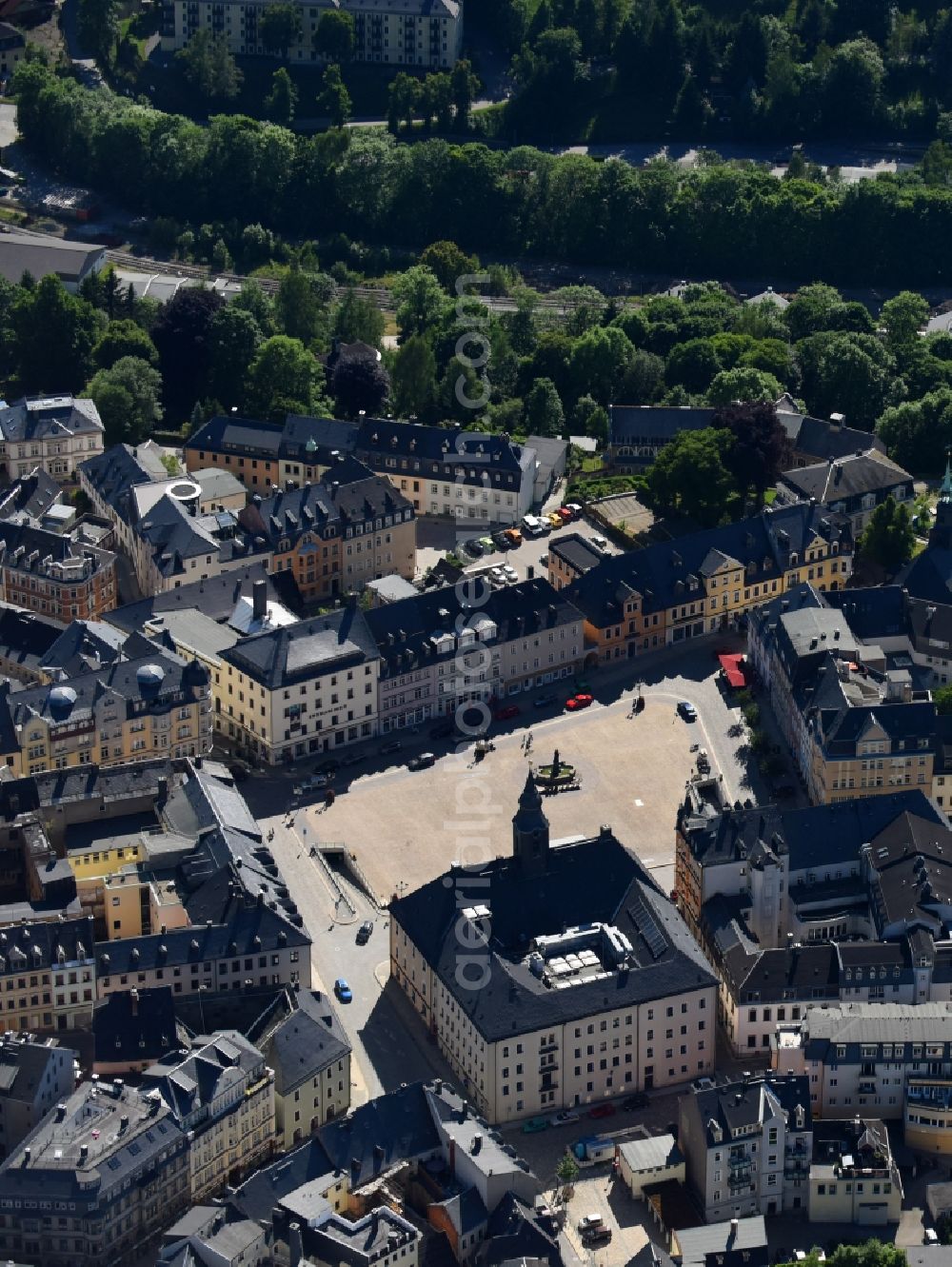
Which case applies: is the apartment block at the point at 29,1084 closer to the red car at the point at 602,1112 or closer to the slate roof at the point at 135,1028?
the slate roof at the point at 135,1028

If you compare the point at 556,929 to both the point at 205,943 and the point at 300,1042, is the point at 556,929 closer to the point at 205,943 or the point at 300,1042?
the point at 300,1042

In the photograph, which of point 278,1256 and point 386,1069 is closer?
point 278,1256

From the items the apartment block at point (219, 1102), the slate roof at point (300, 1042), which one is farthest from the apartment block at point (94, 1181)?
the slate roof at point (300, 1042)

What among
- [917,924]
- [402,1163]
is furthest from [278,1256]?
[917,924]

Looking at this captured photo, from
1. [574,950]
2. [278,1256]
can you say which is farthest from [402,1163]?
[574,950]

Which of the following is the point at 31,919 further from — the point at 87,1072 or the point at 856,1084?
the point at 856,1084

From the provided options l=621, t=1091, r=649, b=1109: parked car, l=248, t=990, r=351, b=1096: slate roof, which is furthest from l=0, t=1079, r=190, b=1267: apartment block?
l=621, t=1091, r=649, b=1109: parked car
